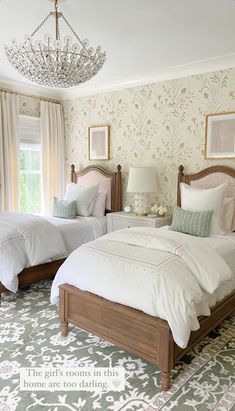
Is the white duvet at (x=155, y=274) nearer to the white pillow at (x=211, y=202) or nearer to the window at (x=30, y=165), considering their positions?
the white pillow at (x=211, y=202)

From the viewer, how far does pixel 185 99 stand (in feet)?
13.2

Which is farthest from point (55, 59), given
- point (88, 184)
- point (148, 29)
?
point (88, 184)

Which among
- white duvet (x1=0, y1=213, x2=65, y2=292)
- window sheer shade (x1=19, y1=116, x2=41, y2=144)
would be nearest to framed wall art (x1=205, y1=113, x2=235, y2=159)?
white duvet (x1=0, y1=213, x2=65, y2=292)

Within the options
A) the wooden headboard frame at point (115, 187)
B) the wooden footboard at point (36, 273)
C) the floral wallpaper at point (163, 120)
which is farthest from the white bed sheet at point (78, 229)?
the floral wallpaper at point (163, 120)

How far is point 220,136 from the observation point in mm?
3758

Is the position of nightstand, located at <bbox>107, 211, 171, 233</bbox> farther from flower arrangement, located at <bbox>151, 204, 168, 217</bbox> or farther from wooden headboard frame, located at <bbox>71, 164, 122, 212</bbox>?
wooden headboard frame, located at <bbox>71, 164, 122, 212</bbox>

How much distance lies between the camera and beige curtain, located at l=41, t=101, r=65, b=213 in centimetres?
531

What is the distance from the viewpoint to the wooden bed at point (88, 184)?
3475 mm

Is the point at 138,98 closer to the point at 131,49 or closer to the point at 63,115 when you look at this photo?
the point at 131,49

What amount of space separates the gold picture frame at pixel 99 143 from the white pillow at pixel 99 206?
0.68 meters

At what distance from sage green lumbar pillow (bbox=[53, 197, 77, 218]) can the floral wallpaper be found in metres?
0.86

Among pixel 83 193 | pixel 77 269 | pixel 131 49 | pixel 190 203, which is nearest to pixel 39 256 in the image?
pixel 77 269

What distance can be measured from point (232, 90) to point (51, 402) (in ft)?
11.7

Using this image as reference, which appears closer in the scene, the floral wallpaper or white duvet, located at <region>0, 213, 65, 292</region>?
white duvet, located at <region>0, 213, 65, 292</region>
